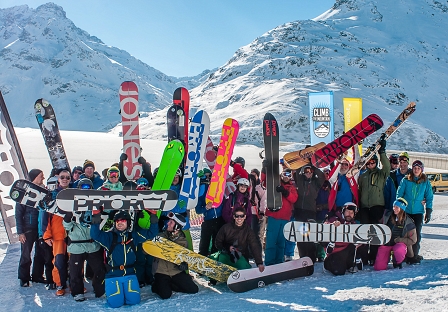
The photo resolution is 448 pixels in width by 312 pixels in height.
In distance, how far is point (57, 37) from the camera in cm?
18312

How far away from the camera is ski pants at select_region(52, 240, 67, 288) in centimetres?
412

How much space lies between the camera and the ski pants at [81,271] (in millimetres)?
3926

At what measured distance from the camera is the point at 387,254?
4.49 metres

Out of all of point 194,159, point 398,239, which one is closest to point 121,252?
point 194,159

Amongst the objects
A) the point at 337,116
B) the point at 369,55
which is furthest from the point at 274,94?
the point at 369,55

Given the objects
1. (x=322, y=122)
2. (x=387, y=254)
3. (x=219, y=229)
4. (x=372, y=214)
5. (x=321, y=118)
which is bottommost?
(x=387, y=254)

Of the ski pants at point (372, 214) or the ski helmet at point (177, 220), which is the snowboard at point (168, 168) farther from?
the ski pants at point (372, 214)

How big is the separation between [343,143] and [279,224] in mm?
1927

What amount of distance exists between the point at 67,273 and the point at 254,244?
208 centimetres

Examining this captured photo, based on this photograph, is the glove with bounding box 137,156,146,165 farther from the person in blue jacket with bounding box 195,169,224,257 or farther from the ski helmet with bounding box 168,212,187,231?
the ski helmet with bounding box 168,212,187,231

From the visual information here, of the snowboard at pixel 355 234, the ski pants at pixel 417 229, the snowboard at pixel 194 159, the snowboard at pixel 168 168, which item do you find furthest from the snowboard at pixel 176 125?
the ski pants at pixel 417 229

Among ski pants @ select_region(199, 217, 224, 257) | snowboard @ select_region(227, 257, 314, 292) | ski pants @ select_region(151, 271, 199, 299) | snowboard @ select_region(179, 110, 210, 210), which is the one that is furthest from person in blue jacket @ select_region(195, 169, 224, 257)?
snowboard @ select_region(227, 257, 314, 292)

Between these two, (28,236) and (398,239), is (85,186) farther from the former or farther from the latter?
(398,239)

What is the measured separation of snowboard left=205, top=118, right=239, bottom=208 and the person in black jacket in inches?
80.5
